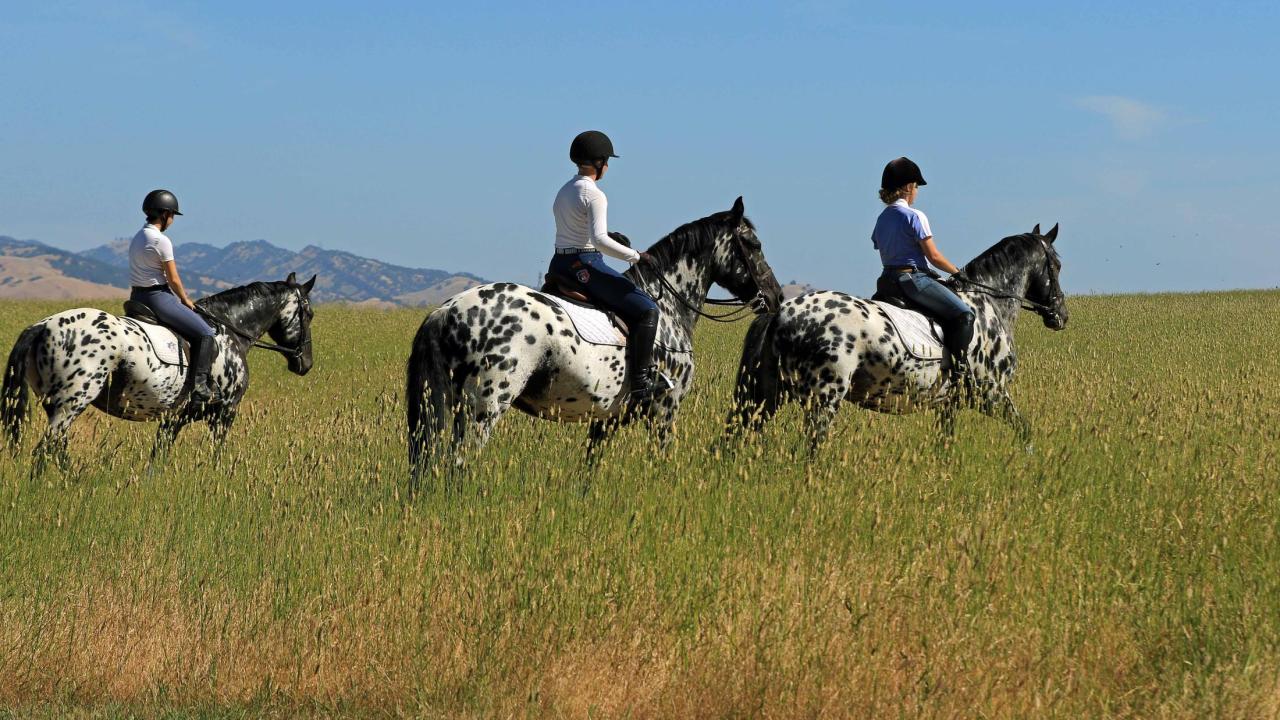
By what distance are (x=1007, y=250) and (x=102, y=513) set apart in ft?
26.3

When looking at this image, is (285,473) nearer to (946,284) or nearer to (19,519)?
(19,519)

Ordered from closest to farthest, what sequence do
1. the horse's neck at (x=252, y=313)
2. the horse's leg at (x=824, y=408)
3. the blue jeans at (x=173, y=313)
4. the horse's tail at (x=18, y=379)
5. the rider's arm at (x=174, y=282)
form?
the horse's leg at (x=824, y=408)
the horse's tail at (x=18, y=379)
the rider's arm at (x=174, y=282)
the blue jeans at (x=173, y=313)
the horse's neck at (x=252, y=313)

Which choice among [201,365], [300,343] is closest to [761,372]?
[201,365]

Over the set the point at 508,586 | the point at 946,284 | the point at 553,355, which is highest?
the point at 946,284

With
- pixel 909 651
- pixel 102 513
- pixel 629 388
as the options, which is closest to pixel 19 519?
pixel 102 513

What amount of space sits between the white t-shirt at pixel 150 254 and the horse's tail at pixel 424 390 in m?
3.35

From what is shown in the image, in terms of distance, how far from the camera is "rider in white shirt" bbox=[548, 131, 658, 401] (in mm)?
8617

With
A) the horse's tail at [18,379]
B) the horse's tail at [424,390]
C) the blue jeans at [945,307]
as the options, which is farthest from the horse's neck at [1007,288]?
the horse's tail at [18,379]

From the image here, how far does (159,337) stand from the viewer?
10547 millimetres

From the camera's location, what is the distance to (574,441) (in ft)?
29.7

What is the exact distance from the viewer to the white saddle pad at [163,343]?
10469 mm

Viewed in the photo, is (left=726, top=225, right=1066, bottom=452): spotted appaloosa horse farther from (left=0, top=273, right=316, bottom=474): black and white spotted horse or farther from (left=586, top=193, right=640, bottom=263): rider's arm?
(left=0, top=273, right=316, bottom=474): black and white spotted horse

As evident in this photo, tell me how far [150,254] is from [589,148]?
420cm

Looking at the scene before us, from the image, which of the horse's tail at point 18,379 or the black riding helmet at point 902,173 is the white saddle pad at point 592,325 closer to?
the black riding helmet at point 902,173
